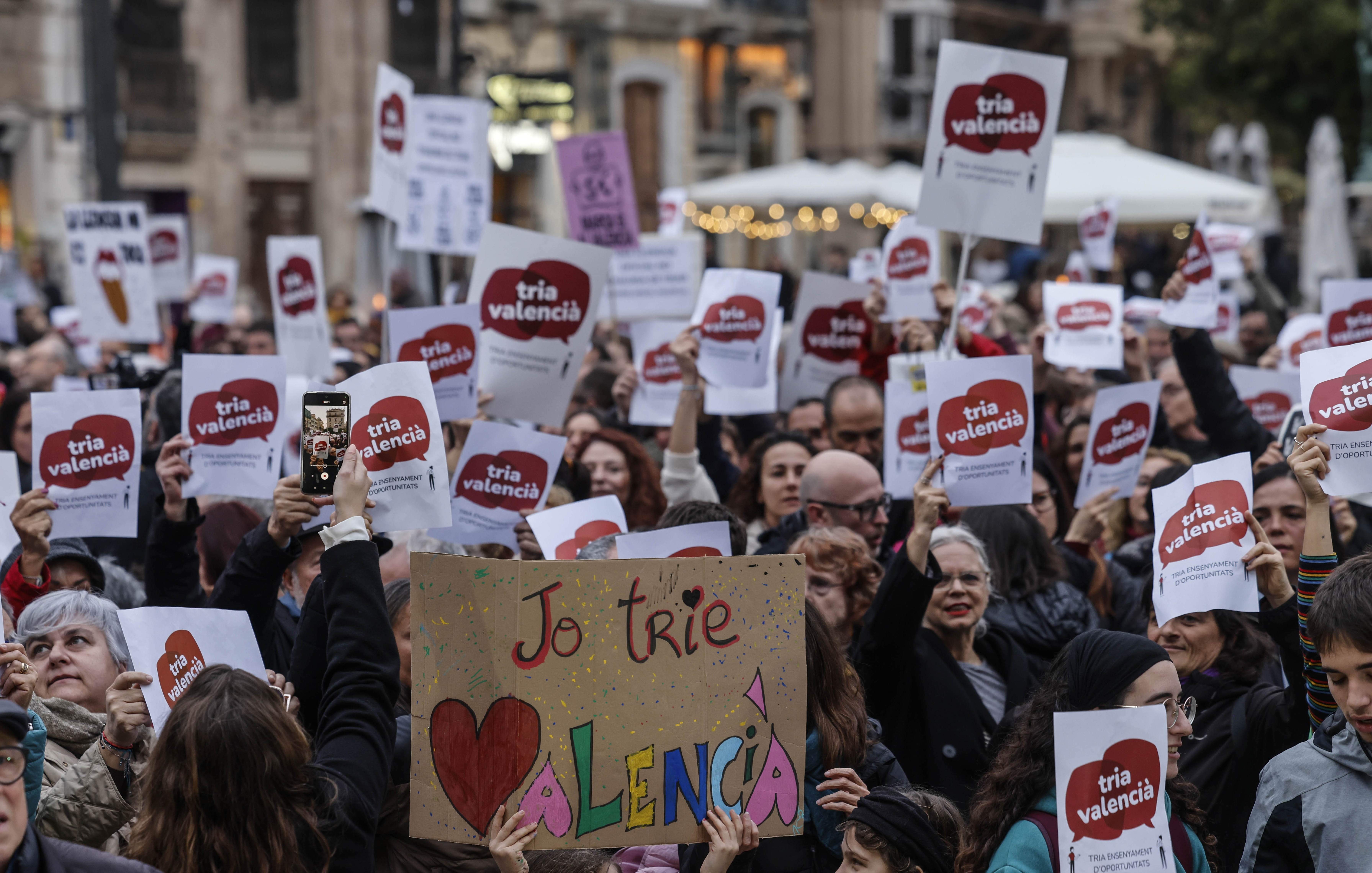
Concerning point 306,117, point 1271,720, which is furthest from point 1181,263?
point 306,117

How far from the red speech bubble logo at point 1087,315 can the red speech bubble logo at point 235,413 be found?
189 inches

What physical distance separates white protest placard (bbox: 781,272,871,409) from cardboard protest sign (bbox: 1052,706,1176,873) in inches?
198

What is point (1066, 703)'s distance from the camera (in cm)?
326

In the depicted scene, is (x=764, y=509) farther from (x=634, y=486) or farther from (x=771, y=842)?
(x=771, y=842)

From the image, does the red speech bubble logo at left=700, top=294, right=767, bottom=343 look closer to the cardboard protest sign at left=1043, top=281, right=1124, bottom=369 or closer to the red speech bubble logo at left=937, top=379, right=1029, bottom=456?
the cardboard protest sign at left=1043, top=281, right=1124, bottom=369

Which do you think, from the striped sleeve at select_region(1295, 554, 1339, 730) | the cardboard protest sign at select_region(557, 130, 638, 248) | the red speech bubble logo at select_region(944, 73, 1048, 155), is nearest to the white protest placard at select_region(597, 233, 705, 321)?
the cardboard protest sign at select_region(557, 130, 638, 248)

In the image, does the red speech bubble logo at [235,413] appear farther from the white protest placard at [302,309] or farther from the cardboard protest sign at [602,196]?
the cardboard protest sign at [602,196]

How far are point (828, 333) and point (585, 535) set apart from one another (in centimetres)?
311

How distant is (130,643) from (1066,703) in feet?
6.58

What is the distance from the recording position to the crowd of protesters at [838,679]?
295 cm

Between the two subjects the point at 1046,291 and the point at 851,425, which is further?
the point at 1046,291

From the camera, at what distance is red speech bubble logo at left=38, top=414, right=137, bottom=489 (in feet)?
17.5

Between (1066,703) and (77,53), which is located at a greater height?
(77,53)

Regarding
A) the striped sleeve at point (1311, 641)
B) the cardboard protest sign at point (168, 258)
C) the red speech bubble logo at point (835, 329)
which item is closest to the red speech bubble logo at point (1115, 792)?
the striped sleeve at point (1311, 641)
